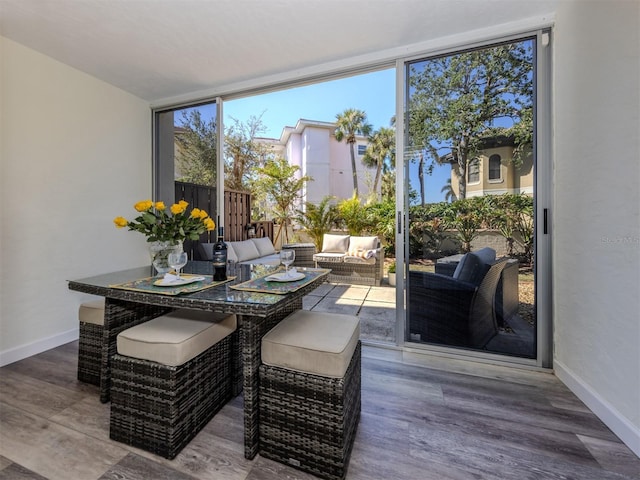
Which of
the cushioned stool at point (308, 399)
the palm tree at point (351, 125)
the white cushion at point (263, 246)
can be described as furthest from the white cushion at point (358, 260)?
the palm tree at point (351, 125)

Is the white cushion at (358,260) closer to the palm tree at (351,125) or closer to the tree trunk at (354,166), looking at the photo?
the palm tree at (351,125)

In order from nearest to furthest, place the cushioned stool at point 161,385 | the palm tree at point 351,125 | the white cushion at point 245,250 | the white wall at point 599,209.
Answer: the cushioned stool at point 161,385 → the white wall at point 599,209 → the white cushion at point 245,250 → the palm tree at point 351,125

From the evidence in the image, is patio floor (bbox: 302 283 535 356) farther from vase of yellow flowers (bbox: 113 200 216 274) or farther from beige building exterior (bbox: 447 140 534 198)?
vase of yellow flowers (bbox: 113 200 216 274)

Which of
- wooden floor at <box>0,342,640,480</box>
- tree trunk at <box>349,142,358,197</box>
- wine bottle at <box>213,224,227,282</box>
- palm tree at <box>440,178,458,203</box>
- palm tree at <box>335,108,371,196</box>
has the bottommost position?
wooden floor at <box>0,342,640,480</box>

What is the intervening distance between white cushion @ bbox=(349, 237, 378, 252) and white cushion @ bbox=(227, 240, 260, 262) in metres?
1.84

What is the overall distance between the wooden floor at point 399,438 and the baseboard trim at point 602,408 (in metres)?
0.04

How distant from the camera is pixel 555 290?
6.73 feet

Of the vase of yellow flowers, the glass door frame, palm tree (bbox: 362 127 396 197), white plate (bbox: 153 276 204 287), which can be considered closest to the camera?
white plate (bbox: 153 276 204 287)

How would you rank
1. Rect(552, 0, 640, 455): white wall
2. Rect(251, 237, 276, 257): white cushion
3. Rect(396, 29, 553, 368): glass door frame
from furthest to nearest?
Rect(251, 237, 276, 257): white cushion < Rect(396, 29, 553, 368): glass door frame < Rect(552, 0, 640, 455): white wall

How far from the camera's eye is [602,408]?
157 centimetres

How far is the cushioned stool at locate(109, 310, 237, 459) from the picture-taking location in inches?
51.4

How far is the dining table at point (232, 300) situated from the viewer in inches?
49.6

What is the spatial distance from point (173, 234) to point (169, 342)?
2.15 ft

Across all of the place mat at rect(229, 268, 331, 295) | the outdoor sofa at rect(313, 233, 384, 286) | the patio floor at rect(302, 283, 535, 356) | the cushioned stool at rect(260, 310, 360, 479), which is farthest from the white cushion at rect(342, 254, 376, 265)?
the cushioned stool at rect(260, 310, 360, 479)
